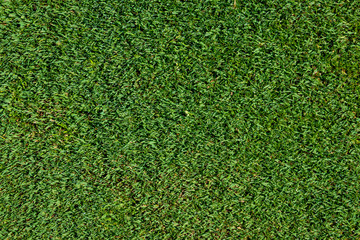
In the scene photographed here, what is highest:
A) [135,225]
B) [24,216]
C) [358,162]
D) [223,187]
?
[358,162]

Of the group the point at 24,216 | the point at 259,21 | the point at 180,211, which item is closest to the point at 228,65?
the point at 259,21

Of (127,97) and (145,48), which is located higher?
(145,48)

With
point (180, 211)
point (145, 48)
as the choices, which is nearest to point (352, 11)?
point (145, 48)

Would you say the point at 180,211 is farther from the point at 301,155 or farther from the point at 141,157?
the point at 301,155

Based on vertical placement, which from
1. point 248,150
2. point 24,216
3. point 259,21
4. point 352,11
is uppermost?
point 352,11

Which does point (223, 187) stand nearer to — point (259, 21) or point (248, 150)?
point (248, 150)

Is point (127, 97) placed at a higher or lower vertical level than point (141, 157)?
higher
